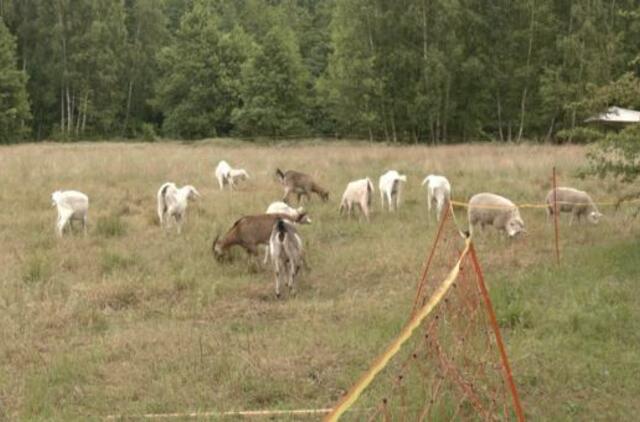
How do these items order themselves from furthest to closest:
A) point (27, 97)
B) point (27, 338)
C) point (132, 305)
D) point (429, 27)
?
point (27, 97) < point (429, 27) < point (132, 305) < point (27, 338)

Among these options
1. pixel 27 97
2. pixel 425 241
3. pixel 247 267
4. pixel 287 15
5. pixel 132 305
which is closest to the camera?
pixel 132 305

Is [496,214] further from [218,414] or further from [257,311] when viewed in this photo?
[218,414]

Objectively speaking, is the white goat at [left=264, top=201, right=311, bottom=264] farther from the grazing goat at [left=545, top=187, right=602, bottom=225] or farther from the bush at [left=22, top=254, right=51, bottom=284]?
the grazing goat at [left=545, top=187, right=602, bottom=225]

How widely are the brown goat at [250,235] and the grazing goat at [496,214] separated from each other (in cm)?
363

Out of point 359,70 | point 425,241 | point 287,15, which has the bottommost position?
point 425,241

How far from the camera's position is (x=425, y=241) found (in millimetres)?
12672

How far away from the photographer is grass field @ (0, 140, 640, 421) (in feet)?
21.3

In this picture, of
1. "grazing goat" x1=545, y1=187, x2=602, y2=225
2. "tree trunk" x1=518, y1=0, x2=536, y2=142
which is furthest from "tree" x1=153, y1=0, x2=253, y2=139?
"grazing goat" x1=545, y1=187, x2=602, y2=225

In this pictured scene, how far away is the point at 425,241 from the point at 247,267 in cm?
319

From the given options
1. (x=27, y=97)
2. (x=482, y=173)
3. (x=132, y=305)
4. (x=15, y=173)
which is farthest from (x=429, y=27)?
(x=132, y=305)

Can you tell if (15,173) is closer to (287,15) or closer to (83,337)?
(83,337)

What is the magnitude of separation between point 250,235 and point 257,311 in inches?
97.9

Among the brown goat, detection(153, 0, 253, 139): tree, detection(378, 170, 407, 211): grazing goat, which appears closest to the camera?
the brown goat

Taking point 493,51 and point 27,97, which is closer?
point 493,51
